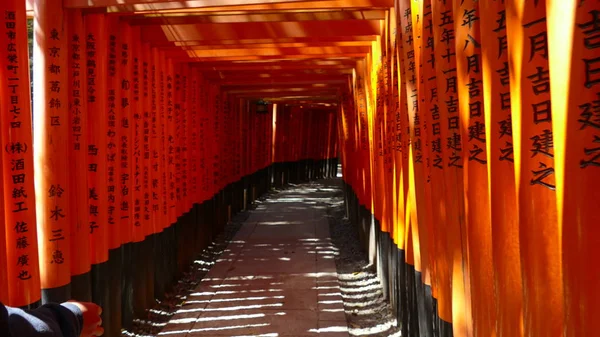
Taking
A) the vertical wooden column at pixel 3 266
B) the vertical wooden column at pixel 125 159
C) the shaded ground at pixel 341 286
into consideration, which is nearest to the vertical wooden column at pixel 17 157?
the vertical wooden column at pixel 3 266

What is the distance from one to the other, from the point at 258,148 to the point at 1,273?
1434 centimetres

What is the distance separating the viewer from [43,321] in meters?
1.53

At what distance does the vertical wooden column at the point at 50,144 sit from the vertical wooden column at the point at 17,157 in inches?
16.6

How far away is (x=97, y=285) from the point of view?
4.71 meters

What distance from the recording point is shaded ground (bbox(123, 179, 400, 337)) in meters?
5.79

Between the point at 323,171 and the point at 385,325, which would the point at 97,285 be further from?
the point at 323,171

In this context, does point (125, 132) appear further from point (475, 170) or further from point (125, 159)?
point (475, 170)

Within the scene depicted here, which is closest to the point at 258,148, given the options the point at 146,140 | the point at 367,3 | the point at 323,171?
the point at 323,171

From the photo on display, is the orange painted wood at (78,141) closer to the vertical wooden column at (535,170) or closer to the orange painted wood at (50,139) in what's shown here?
the orange painted wood at (50,139)

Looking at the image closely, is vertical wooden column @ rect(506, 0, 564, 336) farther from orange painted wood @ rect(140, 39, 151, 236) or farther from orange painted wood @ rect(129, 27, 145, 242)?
orange painted wood @ rect(140, 39, 151, 236)

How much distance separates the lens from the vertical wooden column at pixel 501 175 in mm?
1870

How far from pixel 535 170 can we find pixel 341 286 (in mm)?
6039

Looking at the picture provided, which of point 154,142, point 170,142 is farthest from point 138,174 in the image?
point 170,142

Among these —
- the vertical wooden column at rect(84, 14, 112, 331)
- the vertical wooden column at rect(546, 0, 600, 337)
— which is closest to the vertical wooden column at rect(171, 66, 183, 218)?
the vertical wooden column at rect(84, 14, 112, 331)
